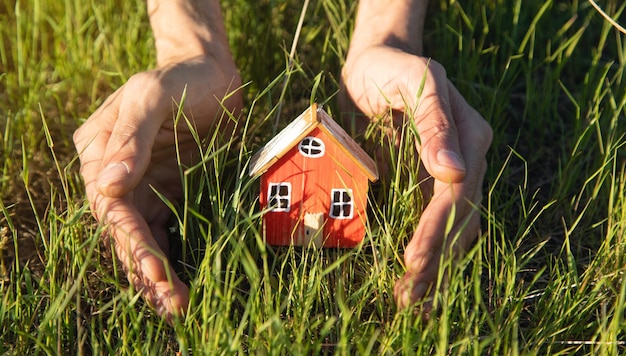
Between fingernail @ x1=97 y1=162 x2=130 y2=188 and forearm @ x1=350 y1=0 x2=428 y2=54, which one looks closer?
fingernail @ x1=97 y1=162 x2=130 y2=188

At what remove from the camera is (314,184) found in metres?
2.21

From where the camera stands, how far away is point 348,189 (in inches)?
86.4

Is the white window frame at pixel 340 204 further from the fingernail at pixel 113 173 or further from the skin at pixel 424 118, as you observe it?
the fingernail at pixel 113 173

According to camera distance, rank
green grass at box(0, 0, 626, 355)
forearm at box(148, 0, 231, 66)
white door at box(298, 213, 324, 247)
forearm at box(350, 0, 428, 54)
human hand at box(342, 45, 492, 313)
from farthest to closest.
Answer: forearm at box(350, 0, 428, 54), forearm at box(148, 0, 231, 66), white door at box(298, 213, 324, 247), human hand at box(342, 45, 492, 313), green grass at box(0, 0, 626, 355)

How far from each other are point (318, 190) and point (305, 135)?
19 cm

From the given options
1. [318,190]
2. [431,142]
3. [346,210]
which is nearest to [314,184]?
[318,190]

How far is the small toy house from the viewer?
2140mm

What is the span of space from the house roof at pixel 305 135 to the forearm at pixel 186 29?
0.67 meters

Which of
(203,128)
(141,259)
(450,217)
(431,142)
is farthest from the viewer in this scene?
(203,128)

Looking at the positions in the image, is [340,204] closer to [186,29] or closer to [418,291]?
[418,291]

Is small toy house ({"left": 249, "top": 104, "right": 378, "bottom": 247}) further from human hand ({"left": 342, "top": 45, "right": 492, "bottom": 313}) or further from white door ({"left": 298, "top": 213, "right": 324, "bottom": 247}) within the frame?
human hand ({"left": 342, "top": 45, "right": 492, "bottom": 313})

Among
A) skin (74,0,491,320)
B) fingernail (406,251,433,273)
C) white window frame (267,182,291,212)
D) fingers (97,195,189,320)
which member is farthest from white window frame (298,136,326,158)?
fingers (97,195,189,320)

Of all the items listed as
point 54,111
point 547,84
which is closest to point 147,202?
point 54,111

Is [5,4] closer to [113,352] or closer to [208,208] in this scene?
[208,208]
